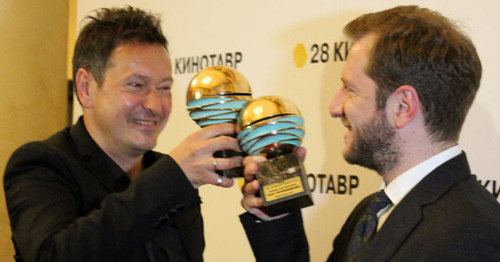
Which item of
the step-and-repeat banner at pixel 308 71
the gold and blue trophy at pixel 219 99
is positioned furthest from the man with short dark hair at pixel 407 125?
the step-and-repeat banner at pixel 308 71

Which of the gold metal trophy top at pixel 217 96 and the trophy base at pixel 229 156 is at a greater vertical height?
the gold metal trophy top at pixel 217 96

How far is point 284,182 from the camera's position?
1141mm

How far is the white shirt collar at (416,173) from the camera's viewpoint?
1.25 meters

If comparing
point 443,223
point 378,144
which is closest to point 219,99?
point 378,144

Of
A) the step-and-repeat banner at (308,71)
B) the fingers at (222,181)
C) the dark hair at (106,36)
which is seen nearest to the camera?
the fingers at (222,181)

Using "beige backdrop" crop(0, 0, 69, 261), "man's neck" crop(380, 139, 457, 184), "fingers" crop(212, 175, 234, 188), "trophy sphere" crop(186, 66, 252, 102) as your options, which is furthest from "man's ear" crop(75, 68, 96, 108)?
"beige backdrop" crop(0, 0, 69, 261)

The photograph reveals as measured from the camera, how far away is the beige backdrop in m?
3.24

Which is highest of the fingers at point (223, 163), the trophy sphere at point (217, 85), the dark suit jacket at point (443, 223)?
the trophy sphere at point (217, 85)

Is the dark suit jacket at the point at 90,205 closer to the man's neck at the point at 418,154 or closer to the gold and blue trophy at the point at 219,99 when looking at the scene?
the gold and blue trophy at the point at 219,99

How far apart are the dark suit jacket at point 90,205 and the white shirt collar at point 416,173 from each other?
44 cm

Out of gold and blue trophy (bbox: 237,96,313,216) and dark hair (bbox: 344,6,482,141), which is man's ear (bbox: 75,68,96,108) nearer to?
gold and blue trophy (bbox: 237,96,313,216)

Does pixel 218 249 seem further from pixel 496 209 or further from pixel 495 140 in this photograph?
pixel 496 209

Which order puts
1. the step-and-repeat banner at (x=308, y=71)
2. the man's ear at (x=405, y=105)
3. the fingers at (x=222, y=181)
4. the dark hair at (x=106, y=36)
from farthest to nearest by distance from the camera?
the step-and-repeat banner at (x=308, y=71)
the dark hair at (x=106, y=36)
the man's ear at (x=405, y=105)
the fingers at (x=222, y=181)

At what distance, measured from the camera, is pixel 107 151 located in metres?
1.47
